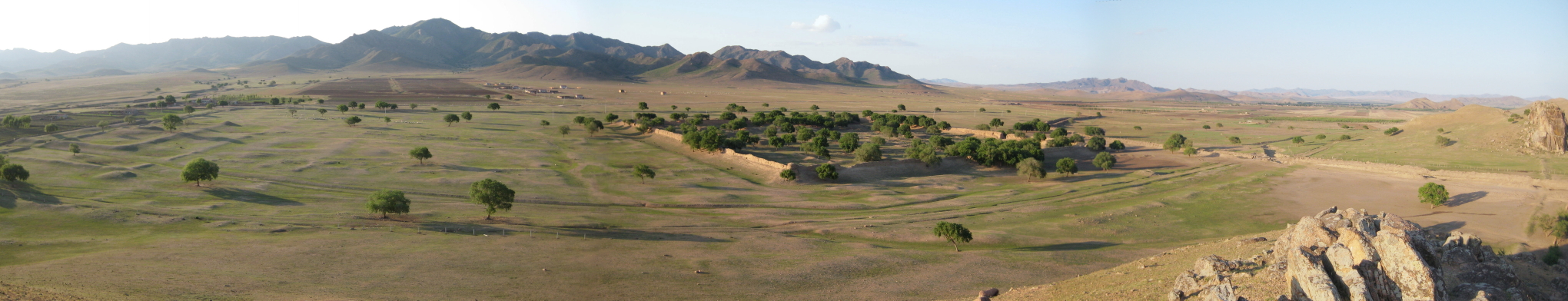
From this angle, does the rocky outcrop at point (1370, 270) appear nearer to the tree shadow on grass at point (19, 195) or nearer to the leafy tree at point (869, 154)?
the leafy tree at point (869, 154)

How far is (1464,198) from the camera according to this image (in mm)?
45562

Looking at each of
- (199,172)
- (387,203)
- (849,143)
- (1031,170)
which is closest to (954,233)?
(1031,170)

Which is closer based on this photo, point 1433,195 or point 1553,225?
point 1553,225

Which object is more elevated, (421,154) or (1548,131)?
(1548,131)

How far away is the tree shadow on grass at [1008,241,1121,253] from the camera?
35781mm

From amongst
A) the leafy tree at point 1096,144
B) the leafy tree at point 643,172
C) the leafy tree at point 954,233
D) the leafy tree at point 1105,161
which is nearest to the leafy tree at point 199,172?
the leafy tree at point 643,172

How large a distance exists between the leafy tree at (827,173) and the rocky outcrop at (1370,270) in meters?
41.3

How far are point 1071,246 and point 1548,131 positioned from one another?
198 ft

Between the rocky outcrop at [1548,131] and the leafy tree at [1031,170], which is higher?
the rocky outcrop at [1548,131]

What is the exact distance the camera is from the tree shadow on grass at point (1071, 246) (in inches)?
1409

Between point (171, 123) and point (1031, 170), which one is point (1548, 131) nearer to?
point (1031, 170)

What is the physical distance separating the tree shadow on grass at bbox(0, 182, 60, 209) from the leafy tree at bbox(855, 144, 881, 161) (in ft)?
183

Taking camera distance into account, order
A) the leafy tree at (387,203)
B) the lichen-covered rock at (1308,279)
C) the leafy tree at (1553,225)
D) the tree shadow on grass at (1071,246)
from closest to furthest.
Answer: the lichen-covered rock at (1308,279) → the leafy tree at (1553,225) → the tree shadow on grass at (1071,246) → the leafy tree at (387,203)

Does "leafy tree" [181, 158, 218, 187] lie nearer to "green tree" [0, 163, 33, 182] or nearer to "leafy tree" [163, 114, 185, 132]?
"green tree" [0, 163, 33, 182]
